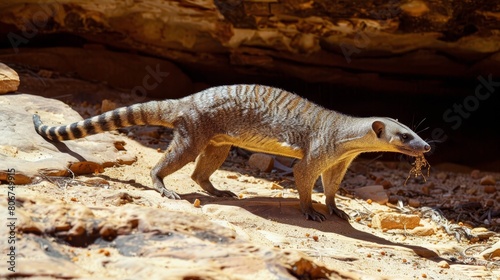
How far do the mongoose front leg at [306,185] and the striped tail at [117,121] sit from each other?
1507 mm

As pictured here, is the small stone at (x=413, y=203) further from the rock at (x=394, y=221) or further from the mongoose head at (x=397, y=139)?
the mongoose head at (x=397, y=139)

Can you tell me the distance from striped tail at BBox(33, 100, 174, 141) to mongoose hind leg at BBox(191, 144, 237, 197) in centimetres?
59

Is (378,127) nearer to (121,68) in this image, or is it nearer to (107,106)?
(107,106)

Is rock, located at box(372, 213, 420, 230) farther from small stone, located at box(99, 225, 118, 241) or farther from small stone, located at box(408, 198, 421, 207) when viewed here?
small stone, located at box(99, 225, 118, 241)

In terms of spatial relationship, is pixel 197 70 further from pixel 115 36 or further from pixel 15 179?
pixel 15 179

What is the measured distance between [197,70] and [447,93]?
443 centimetres

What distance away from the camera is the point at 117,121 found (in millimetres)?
7336

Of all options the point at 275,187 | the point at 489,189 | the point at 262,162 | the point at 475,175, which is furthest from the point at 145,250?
the point at 475,175

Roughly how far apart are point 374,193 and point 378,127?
1897 mm

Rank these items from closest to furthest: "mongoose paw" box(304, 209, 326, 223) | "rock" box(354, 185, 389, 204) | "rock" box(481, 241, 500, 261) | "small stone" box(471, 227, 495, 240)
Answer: "rock" box(481, 241, 500, 261) → "mongoose paw" box(304, 209, 326, 223) → "small stone" box(471, 227, 495, 240) → "rock" box(354, 185, 389, 204)

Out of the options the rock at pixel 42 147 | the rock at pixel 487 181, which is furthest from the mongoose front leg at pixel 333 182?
the rock at pixel 487 181

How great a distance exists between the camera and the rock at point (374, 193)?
8.42 meters

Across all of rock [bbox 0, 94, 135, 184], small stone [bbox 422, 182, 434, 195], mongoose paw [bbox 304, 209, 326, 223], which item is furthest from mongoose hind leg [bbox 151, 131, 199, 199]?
small stone [bbox 422, 182, 434, 195]

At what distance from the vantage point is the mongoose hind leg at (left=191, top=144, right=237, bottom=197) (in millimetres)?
7605
